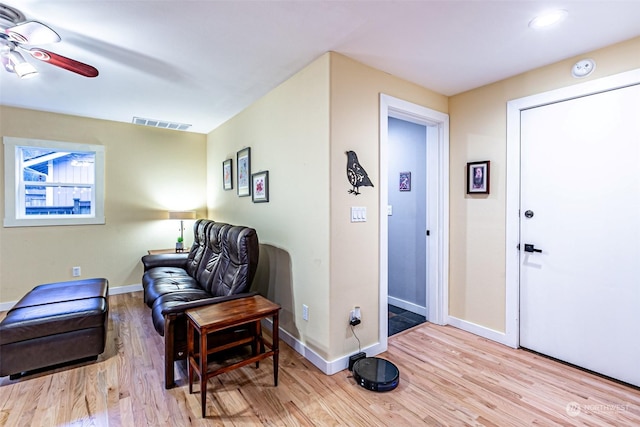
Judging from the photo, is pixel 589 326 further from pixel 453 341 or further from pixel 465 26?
pixel 465 26

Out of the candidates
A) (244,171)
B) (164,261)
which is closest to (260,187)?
(244,171)

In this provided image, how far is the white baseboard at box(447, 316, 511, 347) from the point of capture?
106 inches

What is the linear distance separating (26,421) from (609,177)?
413cm

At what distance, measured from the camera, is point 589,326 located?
2.23 m

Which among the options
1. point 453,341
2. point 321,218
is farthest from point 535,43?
point 453,341

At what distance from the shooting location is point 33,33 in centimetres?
165

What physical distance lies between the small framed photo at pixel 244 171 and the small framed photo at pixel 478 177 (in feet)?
7.78

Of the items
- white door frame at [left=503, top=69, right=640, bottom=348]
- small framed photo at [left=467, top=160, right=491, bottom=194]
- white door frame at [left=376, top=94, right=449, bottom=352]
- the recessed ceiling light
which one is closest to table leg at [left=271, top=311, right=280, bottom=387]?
white door frame at [left=376, top=94, right=449, bottom=352]

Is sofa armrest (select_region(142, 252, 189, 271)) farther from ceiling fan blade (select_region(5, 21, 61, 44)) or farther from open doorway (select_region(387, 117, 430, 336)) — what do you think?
open doorway (select_region(387, 117, 430, 336))

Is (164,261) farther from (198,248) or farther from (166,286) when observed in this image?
(166,286)

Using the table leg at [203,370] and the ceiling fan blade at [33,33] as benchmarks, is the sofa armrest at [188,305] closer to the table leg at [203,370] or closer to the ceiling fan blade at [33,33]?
the table leg at [203,370]

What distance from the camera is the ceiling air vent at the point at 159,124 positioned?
403 cm

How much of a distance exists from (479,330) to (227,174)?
3.51 meters

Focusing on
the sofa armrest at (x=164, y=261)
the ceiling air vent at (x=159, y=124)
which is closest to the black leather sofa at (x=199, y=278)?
the sofa armrest at (x=164, y=261)
